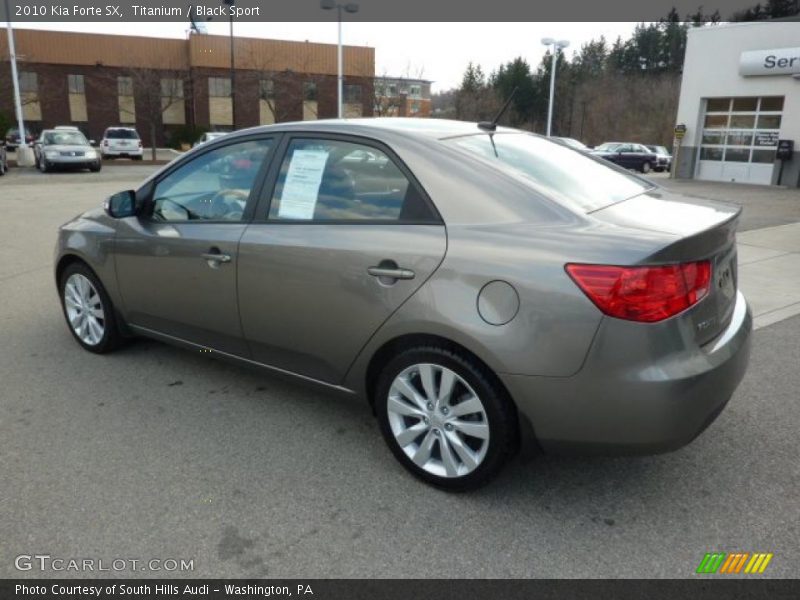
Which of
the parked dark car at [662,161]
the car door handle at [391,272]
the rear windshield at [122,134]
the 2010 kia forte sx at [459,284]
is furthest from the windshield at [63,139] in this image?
the parked dark car at [662,161]

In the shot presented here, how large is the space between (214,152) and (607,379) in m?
2.63

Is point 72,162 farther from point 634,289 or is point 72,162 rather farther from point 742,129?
point 634,289

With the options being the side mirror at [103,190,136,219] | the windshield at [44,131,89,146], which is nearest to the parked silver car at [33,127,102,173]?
the windshield at [44,131,89,146]

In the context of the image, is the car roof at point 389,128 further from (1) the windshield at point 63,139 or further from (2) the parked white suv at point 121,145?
(2) the parked white suv at point 121,145

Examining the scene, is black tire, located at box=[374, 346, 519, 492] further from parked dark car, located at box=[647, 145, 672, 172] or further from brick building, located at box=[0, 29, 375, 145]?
brick building, located at box=[0, 29, 375, 145]

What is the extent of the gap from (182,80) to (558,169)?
158 ft

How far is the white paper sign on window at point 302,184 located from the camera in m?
3.33

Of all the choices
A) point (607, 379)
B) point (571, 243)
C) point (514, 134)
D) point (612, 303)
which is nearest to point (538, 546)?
point (607, 379)

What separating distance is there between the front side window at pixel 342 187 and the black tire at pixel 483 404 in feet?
2.01

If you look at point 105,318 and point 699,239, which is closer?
point 699,239

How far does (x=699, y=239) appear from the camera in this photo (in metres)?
2.58

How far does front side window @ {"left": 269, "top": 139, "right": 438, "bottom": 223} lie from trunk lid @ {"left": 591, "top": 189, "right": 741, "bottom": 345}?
0.86 metres

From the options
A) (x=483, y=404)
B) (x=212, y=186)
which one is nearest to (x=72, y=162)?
(x=212, y=186)

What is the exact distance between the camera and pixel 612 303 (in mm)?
2412
